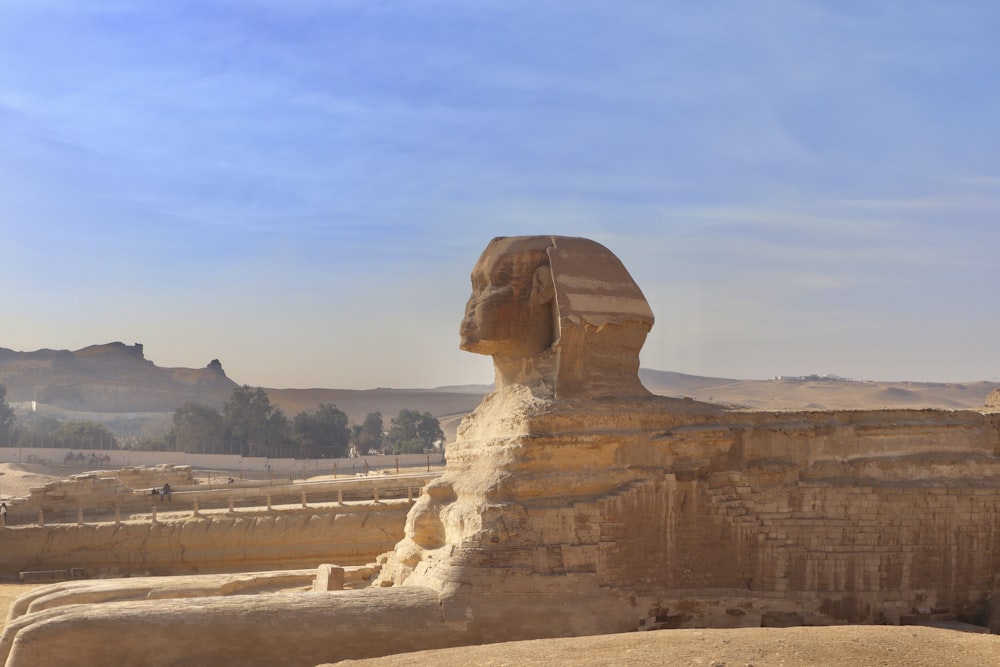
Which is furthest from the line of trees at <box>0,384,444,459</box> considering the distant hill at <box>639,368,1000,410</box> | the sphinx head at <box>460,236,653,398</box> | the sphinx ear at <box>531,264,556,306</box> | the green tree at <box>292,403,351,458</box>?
the sphinx ear at <box>531,264,556,306</box>

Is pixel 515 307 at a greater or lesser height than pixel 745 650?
greater

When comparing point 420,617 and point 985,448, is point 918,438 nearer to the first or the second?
point 985,448

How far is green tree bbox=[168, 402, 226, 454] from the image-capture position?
4987cm

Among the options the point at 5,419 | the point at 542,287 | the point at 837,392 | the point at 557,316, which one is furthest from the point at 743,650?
the point at 837,392

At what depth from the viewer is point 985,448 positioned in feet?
37.6

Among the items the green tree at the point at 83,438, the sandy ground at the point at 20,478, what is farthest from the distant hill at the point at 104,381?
the sandy ground at the point at 20,478

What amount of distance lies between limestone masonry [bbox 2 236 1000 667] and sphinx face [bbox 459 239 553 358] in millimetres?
A: 22

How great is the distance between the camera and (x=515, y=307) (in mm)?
11188

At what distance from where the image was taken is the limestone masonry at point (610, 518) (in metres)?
9.15

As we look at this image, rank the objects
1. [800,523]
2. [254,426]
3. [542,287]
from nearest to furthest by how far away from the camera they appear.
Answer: [800,523] < [542,287] < [254,426]

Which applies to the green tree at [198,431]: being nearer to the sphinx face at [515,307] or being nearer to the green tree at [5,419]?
the green tree at [5,419]

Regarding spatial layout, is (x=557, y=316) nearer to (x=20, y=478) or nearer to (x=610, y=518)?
(x=610, y=518)

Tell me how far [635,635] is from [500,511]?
186cm

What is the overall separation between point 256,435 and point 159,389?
49.6m
